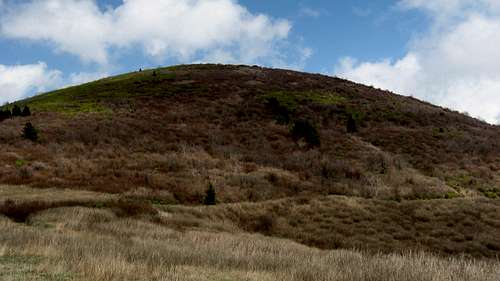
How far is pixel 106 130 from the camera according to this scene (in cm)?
4200

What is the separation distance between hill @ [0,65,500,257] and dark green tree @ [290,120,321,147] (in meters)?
0.11

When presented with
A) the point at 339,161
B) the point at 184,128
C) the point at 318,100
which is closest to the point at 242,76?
the point at 318,100

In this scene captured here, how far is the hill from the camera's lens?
75.0 ft

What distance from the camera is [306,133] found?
43.4 metres

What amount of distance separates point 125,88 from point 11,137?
28541 millimetres

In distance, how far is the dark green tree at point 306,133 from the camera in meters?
42.2

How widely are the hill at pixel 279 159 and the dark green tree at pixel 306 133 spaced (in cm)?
11

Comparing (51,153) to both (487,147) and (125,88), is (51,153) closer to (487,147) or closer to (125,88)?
(125,88)

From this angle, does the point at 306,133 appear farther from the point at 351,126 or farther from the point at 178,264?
the point at 178,264

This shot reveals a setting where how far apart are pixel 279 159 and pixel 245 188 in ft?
28.0

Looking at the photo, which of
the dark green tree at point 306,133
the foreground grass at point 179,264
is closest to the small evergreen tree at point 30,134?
the dark green tree at point 306,133

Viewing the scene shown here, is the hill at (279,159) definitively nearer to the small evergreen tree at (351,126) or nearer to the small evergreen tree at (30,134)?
the small evergreen tree at (351,126)

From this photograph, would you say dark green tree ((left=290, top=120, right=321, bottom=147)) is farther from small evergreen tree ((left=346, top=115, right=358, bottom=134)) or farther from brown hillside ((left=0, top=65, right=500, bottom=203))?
small evergreen tree ((left=346, top=115, right=358, bottom=134))

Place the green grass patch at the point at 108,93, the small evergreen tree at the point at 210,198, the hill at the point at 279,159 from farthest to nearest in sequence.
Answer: the green grass patch at the point at 108,93, the small evergreen tree at the point at 210,198, the hill at the point at 279,159
